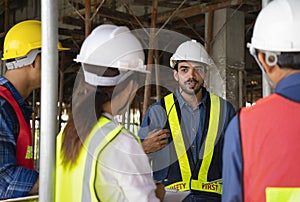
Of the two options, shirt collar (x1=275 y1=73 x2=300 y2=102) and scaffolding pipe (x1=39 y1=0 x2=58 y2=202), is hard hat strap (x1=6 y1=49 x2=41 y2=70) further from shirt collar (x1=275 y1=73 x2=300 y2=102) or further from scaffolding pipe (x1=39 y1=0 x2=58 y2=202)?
shirt collar (x1=275 y1=73 x2=300 y2=102)

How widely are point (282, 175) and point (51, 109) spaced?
1055mm

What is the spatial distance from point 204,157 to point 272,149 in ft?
5.74

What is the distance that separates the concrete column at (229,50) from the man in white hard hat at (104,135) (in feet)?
21.1

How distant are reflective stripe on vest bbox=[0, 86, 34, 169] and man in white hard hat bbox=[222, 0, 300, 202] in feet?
4.01

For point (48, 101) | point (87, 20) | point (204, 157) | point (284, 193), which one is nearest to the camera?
point (284, 193)

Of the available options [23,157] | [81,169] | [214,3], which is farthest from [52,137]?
[214,3]

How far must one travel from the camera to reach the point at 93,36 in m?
2.20

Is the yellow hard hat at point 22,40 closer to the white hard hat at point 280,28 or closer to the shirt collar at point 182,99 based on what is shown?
the shirt collar at point 182,99

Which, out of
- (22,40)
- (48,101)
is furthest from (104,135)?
(22,40)

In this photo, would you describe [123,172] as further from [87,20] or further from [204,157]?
[87,20]

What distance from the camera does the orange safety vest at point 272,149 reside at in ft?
5.32

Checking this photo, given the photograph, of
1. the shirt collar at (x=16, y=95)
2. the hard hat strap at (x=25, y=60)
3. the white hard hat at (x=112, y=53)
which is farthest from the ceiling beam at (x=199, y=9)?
the white hard hat at (x=112, y=53)

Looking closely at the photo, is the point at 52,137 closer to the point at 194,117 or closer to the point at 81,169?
the point at 81,169

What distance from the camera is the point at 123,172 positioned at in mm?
1888
